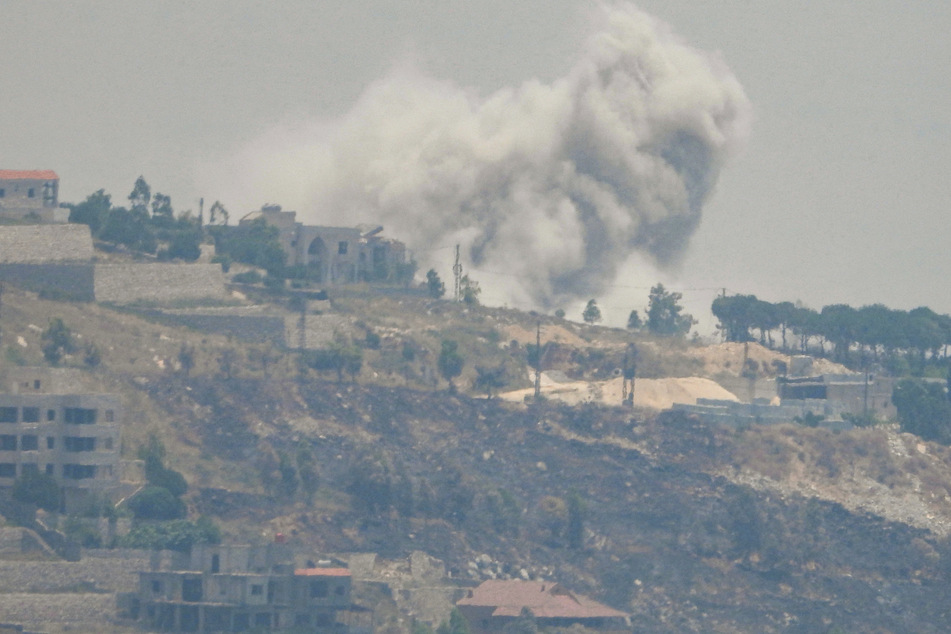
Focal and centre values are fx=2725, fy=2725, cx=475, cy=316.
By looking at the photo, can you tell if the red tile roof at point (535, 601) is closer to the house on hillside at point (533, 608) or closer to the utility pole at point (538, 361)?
the house on hillside at point (533, 608)

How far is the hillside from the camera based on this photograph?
130 m

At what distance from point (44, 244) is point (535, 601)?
4230 centimetres

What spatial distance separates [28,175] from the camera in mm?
161750

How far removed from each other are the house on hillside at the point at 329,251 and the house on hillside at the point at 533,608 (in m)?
47.2

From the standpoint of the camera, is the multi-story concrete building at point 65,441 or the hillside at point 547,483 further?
the hillside at point 547,483

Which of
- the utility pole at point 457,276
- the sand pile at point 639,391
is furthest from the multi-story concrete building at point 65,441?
the utility pole at point 457,276

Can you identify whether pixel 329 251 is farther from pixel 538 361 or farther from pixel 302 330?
pixel 538 361

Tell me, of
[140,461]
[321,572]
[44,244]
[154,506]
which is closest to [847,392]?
[44,244]

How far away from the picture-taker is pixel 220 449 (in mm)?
132875

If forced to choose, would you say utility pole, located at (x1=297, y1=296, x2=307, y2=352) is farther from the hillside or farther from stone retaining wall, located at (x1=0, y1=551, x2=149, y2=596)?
stone retaining wall, located at (x1=0, y1=551, x2=149, y2=596)

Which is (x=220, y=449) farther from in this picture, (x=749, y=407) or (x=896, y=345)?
(x=896, y=345)

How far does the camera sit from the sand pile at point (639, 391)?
505 ft

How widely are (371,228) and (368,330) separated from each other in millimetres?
27845

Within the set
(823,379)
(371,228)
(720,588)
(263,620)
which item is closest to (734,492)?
(720,588)
